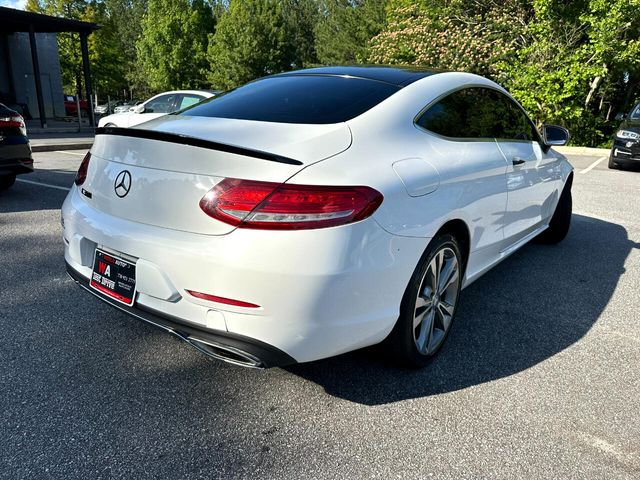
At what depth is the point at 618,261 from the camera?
4.63m

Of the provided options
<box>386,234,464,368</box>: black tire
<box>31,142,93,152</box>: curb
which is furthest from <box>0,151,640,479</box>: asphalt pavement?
<box>31,142,93,152</box>: curb

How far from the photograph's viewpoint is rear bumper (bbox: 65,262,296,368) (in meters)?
1.96

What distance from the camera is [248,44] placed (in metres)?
37.2

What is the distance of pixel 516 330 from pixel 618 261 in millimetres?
2167

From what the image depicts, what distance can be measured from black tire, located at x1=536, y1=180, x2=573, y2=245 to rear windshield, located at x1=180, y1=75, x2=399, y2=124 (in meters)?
2.87

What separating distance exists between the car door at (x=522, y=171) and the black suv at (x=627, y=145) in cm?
772

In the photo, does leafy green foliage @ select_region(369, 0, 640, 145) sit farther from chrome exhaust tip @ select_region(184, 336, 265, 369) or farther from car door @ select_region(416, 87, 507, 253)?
chrome exhaust tip @ select_region(184, 336, 265, 369)

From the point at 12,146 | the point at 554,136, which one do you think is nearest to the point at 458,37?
the point at 554,136

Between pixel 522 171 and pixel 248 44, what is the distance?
3717cm

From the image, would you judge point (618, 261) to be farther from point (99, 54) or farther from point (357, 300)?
point (99, 54)

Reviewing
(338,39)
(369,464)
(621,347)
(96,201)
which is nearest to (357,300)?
(369,464)

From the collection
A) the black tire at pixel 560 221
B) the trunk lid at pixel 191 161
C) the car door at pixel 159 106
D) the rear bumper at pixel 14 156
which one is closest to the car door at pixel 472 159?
the trunk lid at pixel 191 161

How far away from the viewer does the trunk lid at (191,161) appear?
77.0 inches

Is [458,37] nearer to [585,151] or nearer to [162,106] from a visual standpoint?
[585,151]
